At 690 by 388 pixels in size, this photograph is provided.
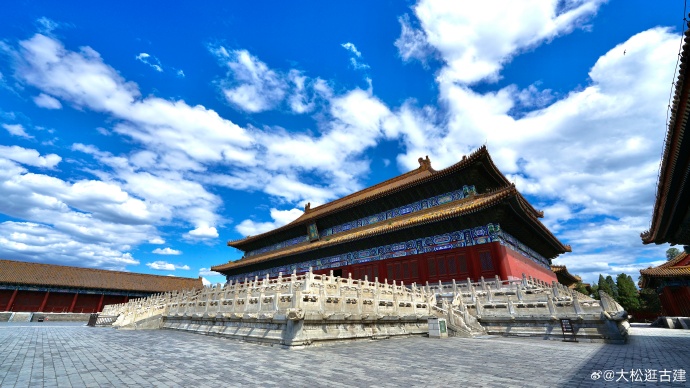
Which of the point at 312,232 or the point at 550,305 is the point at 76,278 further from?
the point at 550,305

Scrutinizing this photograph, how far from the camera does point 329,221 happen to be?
29938 mm

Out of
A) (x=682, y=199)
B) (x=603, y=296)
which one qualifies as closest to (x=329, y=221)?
(x=603, y=296)

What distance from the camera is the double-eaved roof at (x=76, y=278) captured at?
3309 cm

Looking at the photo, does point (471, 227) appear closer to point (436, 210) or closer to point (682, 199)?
point (436, 210)

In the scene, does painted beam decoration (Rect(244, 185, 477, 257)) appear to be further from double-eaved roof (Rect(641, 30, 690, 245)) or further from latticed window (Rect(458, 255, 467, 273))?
double-eaved roof (Rect(641, 30, 690, 245))

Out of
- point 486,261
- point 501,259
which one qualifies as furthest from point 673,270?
point 486,261

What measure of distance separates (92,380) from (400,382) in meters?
4.81

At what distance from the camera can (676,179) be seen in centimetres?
851

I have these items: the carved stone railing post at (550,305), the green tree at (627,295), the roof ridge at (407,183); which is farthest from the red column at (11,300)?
the green tree at (627,295)

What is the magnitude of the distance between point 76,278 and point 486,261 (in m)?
44.6

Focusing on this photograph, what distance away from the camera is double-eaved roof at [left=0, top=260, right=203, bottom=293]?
33094 millimetres

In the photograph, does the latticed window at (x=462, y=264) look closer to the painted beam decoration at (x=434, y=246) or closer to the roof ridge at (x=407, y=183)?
the painted beam decoration at (x=434, y=246)

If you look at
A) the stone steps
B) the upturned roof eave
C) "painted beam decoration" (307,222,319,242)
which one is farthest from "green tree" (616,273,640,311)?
the stone steps

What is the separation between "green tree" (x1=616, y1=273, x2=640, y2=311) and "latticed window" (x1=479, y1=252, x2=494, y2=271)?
44774 mm
